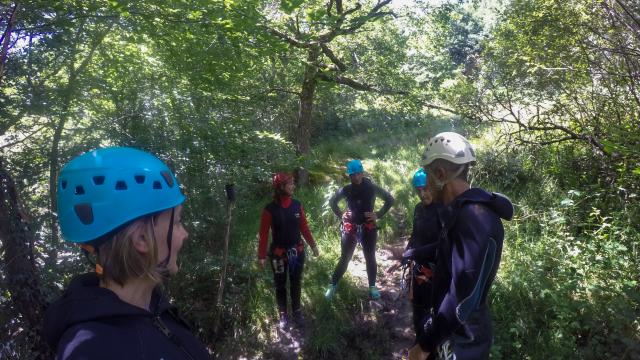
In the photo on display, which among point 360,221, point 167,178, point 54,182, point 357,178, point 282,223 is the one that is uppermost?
point 357,178

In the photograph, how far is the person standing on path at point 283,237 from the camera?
4488 millimetres

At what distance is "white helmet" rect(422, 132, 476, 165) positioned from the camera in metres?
2.38

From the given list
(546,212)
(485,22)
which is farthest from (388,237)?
(485,22)

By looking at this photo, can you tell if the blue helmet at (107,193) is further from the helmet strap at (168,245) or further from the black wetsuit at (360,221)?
the black wetsuit at (360,221)

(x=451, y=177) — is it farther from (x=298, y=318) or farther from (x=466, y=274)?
(x=298, y=318)

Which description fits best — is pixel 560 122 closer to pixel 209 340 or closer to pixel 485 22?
pixel 209 340

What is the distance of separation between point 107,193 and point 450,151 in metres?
1.87

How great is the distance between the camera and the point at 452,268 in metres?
2.11

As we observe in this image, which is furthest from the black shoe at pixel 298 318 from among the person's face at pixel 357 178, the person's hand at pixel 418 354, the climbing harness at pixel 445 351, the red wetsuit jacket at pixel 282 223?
the climbing harness at pixel 445 351

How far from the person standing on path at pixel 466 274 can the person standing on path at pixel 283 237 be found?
2427mm

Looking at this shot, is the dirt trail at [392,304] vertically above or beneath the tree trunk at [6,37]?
beneath

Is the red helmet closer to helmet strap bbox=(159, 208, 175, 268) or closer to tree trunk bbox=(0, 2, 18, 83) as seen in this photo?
tree trunk bbox=(0, 2, 18, 83)

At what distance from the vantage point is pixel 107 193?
1.38 meters

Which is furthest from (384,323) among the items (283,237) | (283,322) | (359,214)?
(283,237)
